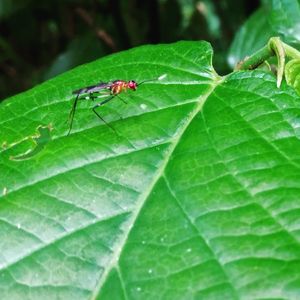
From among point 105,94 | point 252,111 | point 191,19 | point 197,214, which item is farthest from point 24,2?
point 197,214

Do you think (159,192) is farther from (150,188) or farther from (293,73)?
(293,73)

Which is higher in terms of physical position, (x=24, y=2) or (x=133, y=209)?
(x=24, y=2)

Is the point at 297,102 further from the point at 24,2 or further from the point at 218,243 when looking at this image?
the point at 24,2

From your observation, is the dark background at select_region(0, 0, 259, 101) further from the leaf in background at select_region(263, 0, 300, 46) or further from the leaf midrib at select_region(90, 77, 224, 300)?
the leaf midrib at select_region(90, 77, 224, 300)

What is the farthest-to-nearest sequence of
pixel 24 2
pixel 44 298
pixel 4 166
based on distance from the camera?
pixel 24 2, pixel 4 166, pixel 44 298

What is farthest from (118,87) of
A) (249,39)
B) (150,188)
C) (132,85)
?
(249,39)

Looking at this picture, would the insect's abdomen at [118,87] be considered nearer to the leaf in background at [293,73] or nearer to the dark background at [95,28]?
the leaf in background at [293,73]

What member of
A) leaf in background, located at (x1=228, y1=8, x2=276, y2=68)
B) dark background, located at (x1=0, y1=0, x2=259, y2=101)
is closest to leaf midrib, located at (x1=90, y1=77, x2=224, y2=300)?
leaf in background, located at (x1=228, y1=8, x2=276, y2=68)
